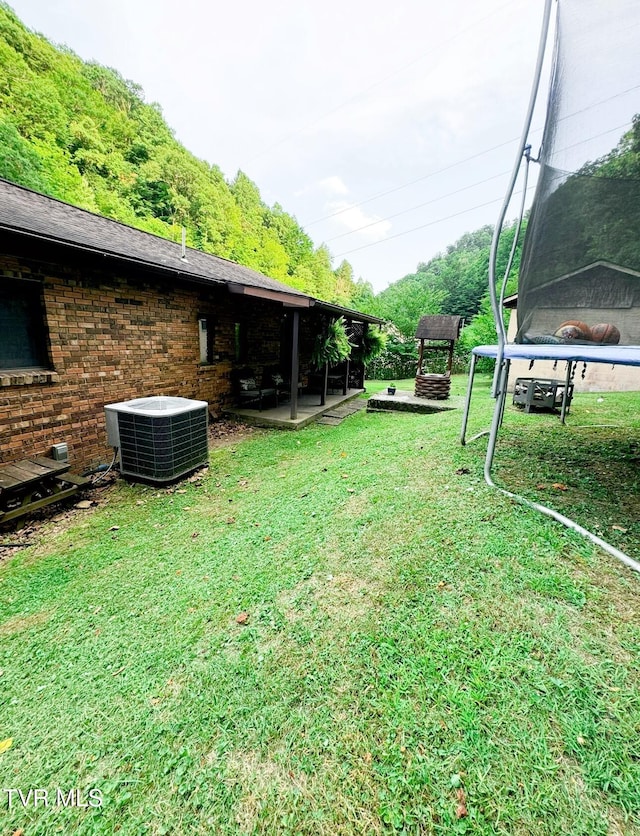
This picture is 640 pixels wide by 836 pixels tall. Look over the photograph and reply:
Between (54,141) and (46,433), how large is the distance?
24.5 m

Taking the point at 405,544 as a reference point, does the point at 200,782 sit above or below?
below

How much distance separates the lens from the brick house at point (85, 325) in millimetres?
4207

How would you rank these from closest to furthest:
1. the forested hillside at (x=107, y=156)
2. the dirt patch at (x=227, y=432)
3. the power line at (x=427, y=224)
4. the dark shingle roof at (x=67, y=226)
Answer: the dark shingle roof at (x=67, y=226) → the dirt patch at (x=227, y=432) → the forested hillside at (x=107, y=156) → the power line at (x=427, y=224)

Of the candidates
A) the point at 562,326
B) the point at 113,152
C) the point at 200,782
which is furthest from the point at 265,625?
the point at 113,152

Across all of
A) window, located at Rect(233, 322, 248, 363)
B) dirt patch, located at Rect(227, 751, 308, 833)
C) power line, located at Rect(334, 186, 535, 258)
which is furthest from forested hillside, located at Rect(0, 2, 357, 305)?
dirt patch, located at Rect(227, 751, 308, 833)

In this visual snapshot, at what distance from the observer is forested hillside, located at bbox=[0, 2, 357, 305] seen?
18531 millimetres

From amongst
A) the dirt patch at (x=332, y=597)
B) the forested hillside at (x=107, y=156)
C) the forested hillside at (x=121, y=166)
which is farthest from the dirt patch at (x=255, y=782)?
the forested hillside at (x=107, y=156)

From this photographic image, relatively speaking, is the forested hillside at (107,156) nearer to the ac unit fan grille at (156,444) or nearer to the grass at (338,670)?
the ac unit fan grille at (156,444)

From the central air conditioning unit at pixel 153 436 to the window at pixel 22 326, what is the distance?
1117 millimetres

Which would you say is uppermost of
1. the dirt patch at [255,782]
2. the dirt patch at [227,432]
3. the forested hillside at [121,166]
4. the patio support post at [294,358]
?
the forested hillside at [121,166]

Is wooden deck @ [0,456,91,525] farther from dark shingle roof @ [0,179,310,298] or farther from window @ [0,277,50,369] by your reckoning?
dark shingle roof @ [0,179,310,298]

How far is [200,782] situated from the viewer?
1483 millimetres

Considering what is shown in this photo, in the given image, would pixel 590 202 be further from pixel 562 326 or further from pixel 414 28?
pixel 414 28

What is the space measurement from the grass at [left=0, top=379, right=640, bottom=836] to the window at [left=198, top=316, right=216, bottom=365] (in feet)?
15.4
